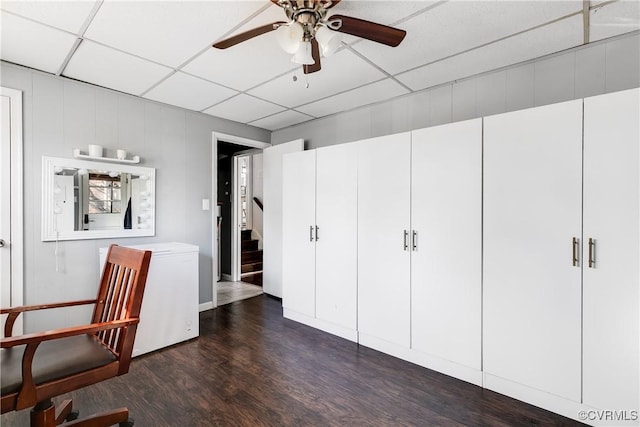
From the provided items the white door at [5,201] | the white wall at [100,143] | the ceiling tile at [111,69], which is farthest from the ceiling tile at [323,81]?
the white door at [5,201]

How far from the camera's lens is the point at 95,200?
9.86ft

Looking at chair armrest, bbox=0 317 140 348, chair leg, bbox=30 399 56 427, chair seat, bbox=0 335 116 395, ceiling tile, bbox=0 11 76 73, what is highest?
ceiling tile, bbox=0 11 76 73

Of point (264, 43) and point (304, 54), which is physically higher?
point (264, 43)

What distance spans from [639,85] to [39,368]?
3945 millimetres

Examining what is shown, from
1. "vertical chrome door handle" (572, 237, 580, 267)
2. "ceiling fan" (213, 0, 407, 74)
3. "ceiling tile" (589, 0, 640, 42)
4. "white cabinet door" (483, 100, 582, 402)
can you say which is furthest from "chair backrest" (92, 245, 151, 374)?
"ceiling tile" (589, 0, 640, 42)

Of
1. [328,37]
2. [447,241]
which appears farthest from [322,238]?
[328,37]

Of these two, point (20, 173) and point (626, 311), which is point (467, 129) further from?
point (20, 173)

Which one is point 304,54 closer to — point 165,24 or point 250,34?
point 250,34

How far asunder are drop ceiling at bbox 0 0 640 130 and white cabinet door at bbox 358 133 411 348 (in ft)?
2.28

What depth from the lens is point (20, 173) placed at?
2598mm

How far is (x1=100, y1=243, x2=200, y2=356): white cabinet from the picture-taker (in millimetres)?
2752

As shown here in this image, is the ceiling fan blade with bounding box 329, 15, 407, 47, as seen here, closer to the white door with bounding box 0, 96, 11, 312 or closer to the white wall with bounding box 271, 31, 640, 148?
the white wall with bounding box 271, 31, 640, 148

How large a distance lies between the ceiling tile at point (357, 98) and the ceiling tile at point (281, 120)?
0.17 m

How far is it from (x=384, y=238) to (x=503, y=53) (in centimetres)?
174
